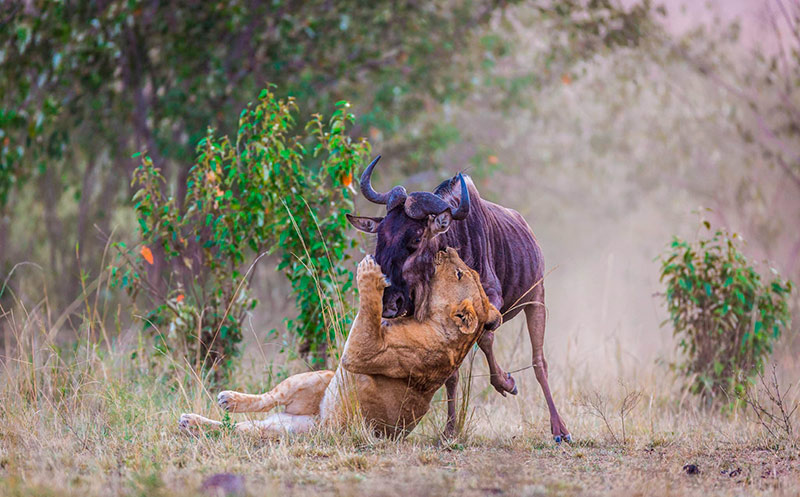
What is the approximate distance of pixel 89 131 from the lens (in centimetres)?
1546

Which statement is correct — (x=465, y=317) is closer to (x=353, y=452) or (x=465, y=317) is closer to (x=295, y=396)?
(x=353, y=452)

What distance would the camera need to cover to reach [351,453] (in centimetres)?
483

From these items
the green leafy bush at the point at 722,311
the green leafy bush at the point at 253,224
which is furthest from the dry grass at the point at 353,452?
the green leafy bush at the point at 722,311

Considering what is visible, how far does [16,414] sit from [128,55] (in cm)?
818

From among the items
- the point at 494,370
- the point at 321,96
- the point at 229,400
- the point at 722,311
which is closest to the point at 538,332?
the point at 494,370

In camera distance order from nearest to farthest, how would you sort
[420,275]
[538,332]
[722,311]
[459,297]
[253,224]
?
[459,297]
[420,275]
[538,332]
[253,224]
[722,311]

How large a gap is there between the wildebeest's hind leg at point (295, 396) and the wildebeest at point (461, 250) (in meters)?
0.73

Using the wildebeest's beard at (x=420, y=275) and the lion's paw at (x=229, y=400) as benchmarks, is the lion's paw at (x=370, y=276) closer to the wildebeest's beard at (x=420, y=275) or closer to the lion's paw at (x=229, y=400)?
the wildebeest's beard at (x=420, y=275)

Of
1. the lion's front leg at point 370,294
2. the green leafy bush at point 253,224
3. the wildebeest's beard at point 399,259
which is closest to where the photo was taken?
the lion's front leg at point 370,294

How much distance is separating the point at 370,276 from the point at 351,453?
3.26 feet

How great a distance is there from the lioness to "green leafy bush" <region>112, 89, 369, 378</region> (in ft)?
5.10

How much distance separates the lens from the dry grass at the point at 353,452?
423 cm

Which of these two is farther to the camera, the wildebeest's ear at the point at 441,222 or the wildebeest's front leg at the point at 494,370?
the wildebeest's front leg at the point at 494,370

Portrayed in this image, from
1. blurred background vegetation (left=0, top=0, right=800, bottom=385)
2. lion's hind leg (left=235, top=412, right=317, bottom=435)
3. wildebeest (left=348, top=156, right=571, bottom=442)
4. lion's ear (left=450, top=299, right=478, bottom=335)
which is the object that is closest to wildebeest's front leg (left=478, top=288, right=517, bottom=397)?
wildebeest (left=348, top=156, right=571, bottom=442)
